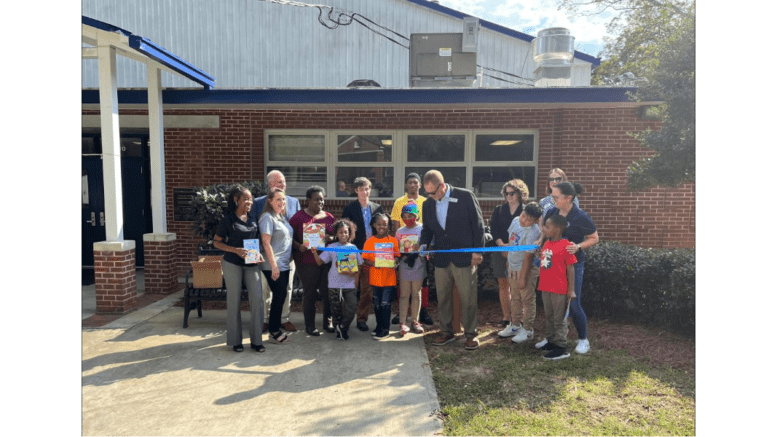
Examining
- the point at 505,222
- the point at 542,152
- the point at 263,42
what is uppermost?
the point at 263,42

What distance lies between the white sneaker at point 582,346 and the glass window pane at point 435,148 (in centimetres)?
447

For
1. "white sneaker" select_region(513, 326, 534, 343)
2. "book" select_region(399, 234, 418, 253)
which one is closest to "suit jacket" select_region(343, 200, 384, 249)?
"book" select_region(399, 234, 418, 253)

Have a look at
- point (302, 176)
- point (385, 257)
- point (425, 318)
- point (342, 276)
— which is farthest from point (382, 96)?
point (425, 318)

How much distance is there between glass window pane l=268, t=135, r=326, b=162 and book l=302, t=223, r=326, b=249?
3.70m

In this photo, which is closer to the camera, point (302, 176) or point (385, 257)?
point (385, 257)

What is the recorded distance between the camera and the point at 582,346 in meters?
4.50

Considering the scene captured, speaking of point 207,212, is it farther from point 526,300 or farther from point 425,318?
point 526,300

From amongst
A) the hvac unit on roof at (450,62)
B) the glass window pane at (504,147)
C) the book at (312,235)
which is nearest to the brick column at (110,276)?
the book at (312,235)

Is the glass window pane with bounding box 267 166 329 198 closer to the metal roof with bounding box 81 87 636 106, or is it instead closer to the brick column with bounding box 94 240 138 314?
the metal roof with bounding box 81 87 636 106

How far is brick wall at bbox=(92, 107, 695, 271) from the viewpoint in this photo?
25.5ft

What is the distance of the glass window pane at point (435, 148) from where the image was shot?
27.1 feet

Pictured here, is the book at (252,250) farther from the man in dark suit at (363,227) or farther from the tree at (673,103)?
the tree at (673,103)

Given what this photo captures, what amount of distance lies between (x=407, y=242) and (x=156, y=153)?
456cm

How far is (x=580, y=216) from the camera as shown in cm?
433
